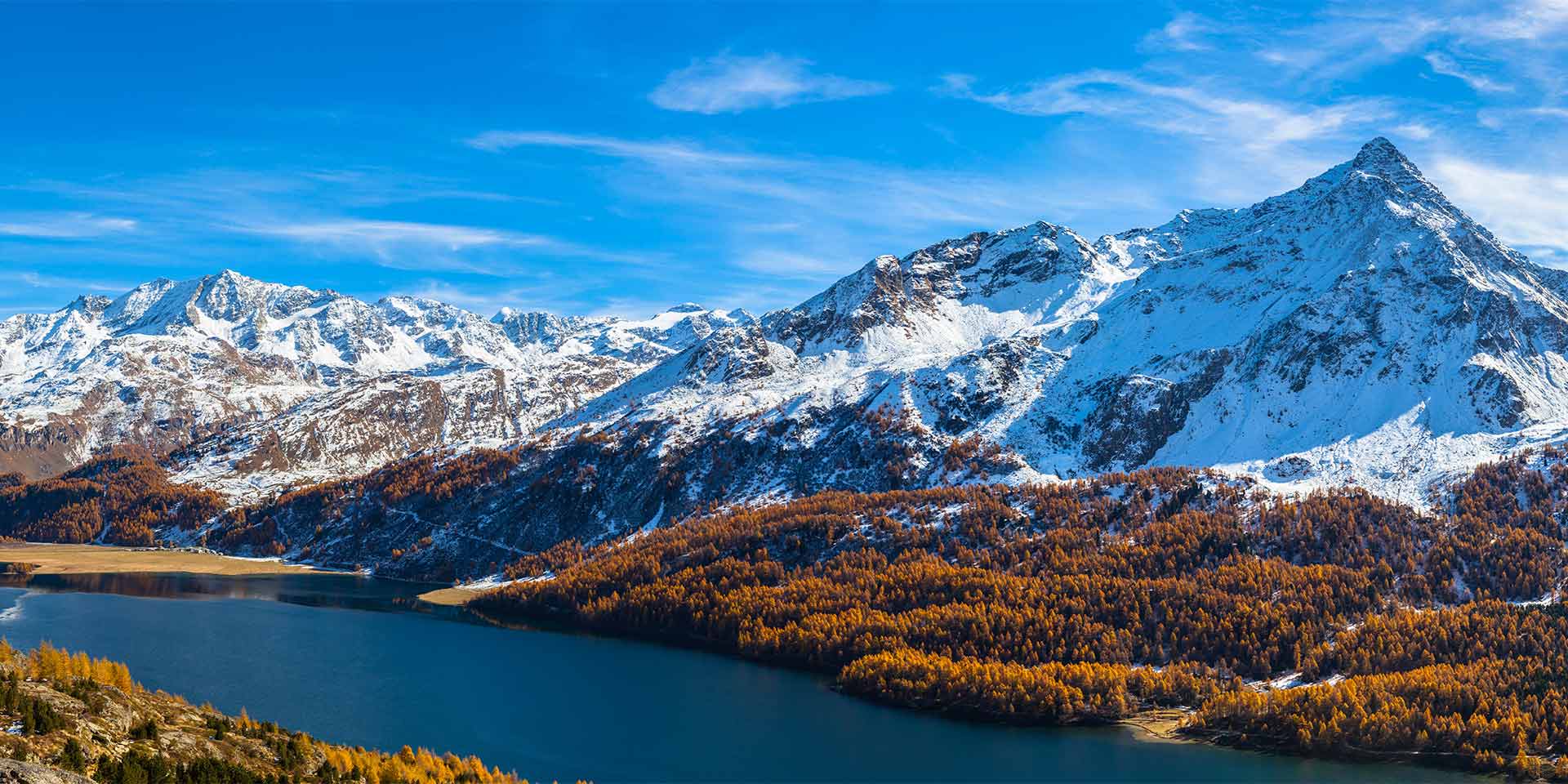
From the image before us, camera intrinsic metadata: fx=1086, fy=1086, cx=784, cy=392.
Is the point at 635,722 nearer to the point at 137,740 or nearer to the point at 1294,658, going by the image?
the point at 137,740

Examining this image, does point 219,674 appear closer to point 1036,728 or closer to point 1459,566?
point 1036,728

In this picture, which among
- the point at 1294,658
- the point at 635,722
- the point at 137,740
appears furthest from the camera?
the point at 1294,658

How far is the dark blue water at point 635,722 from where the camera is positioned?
5148 inches

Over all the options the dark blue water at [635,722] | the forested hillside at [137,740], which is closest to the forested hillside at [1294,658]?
the dark blue water at [635,722]

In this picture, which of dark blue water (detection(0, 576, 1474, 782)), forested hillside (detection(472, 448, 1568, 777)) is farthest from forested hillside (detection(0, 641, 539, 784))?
forested hillside (detection(472, 448, 1568, 777))

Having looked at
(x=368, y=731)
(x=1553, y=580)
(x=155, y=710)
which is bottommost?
(x=368, y=731)

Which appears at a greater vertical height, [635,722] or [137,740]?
[137,740]

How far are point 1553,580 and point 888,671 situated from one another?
119 meters

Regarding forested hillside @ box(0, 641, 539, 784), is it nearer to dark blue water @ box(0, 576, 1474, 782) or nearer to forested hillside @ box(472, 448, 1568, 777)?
dark blue water @ box(0, 576, 1474, 782)

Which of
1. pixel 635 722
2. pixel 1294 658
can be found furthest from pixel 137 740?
pixel 1294 658

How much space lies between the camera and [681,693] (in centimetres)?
16900

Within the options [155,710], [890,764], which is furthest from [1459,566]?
[155,710]

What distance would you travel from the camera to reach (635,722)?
151 meters

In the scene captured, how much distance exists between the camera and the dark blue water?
130750 millimetres
